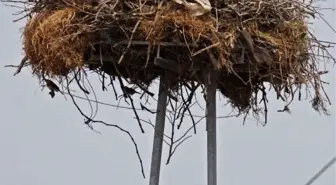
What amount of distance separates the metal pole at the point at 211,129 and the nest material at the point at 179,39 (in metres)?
0.07

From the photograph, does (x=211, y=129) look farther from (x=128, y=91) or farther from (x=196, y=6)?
(x=196, y=6)

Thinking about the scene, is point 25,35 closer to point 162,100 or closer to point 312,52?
point 162,100

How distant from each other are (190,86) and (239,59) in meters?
0.39

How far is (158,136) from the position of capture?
3223mm

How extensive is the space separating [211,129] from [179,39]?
455 mm

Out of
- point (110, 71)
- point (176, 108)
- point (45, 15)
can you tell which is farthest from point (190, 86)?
point (45, 15)

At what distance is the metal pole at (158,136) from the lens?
3.18 metres

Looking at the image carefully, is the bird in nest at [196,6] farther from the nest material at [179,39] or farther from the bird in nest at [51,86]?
the bird in nest at [51,86]

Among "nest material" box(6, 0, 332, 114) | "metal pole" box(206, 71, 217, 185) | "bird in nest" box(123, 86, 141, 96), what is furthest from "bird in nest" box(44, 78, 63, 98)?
"metal pole" box(206, 71, 217, 185)

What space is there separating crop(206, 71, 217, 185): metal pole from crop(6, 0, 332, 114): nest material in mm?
72

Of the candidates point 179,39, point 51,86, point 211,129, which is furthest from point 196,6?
point 51,86

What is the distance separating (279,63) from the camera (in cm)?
307

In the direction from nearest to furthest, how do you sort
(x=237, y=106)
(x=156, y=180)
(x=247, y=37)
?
(x=247, y=37) → (x=156, y=180) → (x=237, y=106)

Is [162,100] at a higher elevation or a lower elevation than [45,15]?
lower
